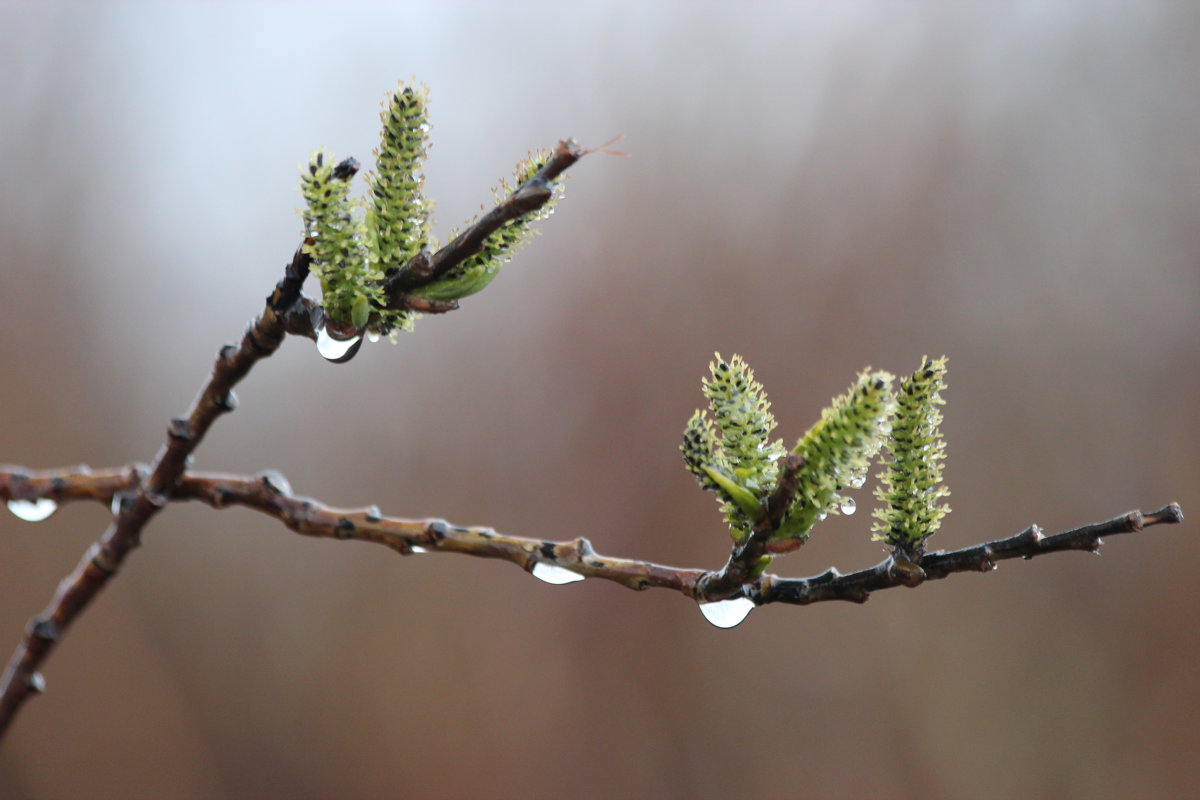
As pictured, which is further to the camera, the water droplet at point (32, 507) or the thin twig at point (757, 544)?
the water droplet at point (32, 507)

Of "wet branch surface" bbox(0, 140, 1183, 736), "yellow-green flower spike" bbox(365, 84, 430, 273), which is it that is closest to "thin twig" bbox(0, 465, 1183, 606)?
"wet branch surface" bbox(0, 140, 1183, 736)

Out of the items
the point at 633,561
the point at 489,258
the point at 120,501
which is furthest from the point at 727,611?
the point at 120,501

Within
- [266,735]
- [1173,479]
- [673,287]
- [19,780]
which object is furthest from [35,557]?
[1173,479]

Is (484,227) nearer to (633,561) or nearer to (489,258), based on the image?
(489,258)

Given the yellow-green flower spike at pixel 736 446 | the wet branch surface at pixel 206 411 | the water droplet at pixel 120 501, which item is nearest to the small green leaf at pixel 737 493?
the yellow-green flower spike at pixel 736 446

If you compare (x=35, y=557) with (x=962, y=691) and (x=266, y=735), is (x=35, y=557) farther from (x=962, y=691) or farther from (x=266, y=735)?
(x=962, y=691)

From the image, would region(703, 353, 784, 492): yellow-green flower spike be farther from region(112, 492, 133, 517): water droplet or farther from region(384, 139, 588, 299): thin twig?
region(112, 492, 133, 517): water droplet

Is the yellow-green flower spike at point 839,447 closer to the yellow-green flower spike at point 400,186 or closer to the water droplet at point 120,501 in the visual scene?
the yellow-green flower spike at point 400,186
